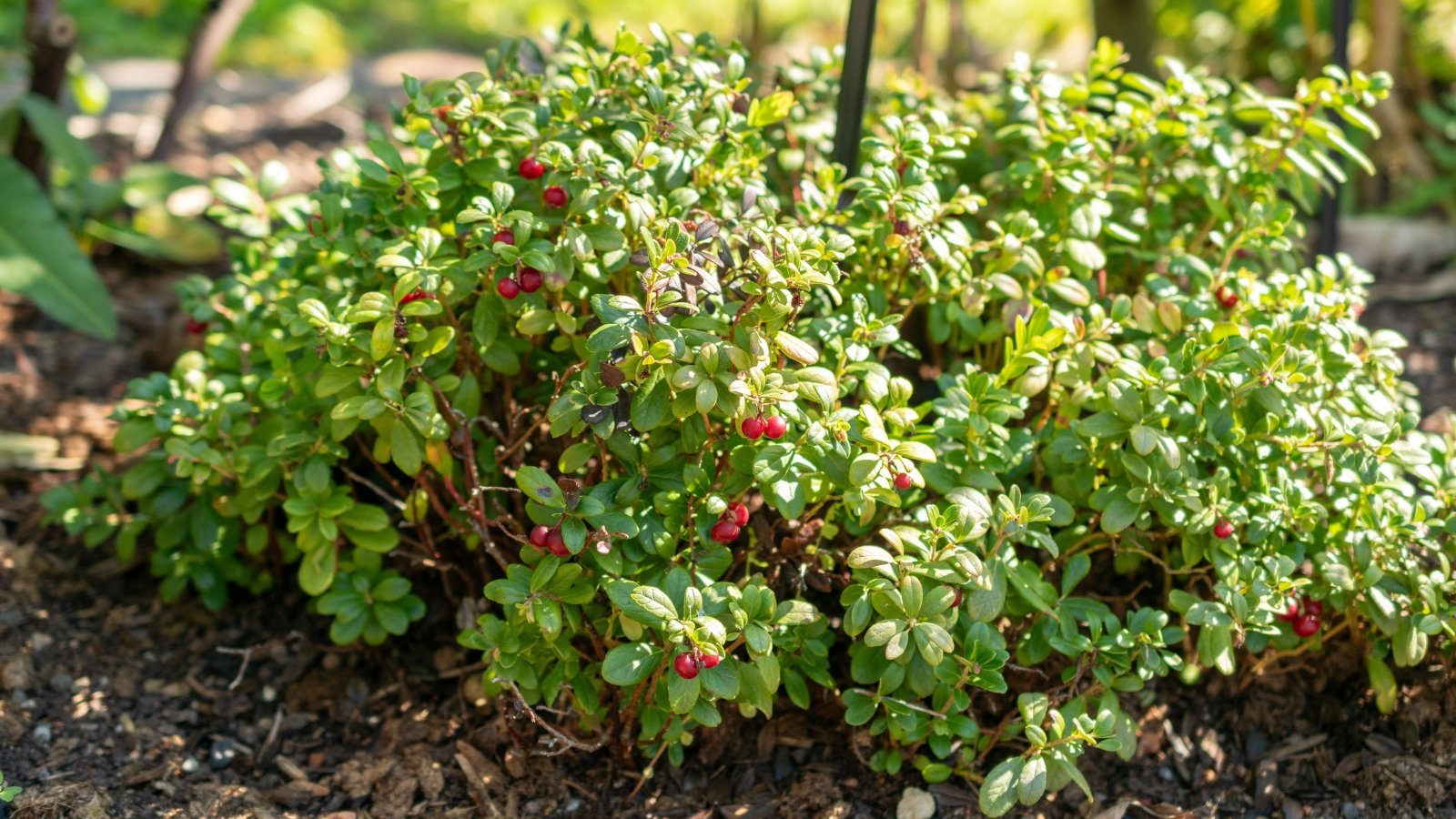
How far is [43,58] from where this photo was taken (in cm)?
345

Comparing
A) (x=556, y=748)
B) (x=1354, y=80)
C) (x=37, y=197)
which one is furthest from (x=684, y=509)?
(x=37, y=197)

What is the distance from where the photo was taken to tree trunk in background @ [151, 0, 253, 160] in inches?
146

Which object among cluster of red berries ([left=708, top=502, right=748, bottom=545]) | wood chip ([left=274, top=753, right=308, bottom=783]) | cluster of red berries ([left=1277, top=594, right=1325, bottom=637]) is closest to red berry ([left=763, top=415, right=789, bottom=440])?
cluster of red berries ([left=708, top=502, right=748, bottom=545])

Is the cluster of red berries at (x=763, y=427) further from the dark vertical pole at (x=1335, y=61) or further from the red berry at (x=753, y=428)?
the dark vertical pole at (x=1335, y=61)

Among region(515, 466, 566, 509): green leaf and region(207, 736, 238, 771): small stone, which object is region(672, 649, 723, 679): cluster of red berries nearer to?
region(515, 466, 566, 509): green leaf

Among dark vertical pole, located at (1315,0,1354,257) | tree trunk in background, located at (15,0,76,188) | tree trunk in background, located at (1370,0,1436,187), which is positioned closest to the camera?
dark vertical pole, located at (1315,0,1354,257)

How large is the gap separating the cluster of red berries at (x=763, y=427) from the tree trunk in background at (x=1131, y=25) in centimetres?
245

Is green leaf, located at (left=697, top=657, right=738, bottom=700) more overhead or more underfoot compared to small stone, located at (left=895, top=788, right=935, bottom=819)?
more overhead

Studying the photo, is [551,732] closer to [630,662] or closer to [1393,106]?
[630,662]

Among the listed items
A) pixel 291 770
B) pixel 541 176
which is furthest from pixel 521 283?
pixel 291 770

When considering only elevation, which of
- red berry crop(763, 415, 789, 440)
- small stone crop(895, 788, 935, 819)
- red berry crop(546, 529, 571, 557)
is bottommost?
small stone crop(895, 788, 935, 819)

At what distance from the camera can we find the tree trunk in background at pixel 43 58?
3.38m

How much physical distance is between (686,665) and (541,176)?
33.3 inches

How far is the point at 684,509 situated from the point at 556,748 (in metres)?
0.54
